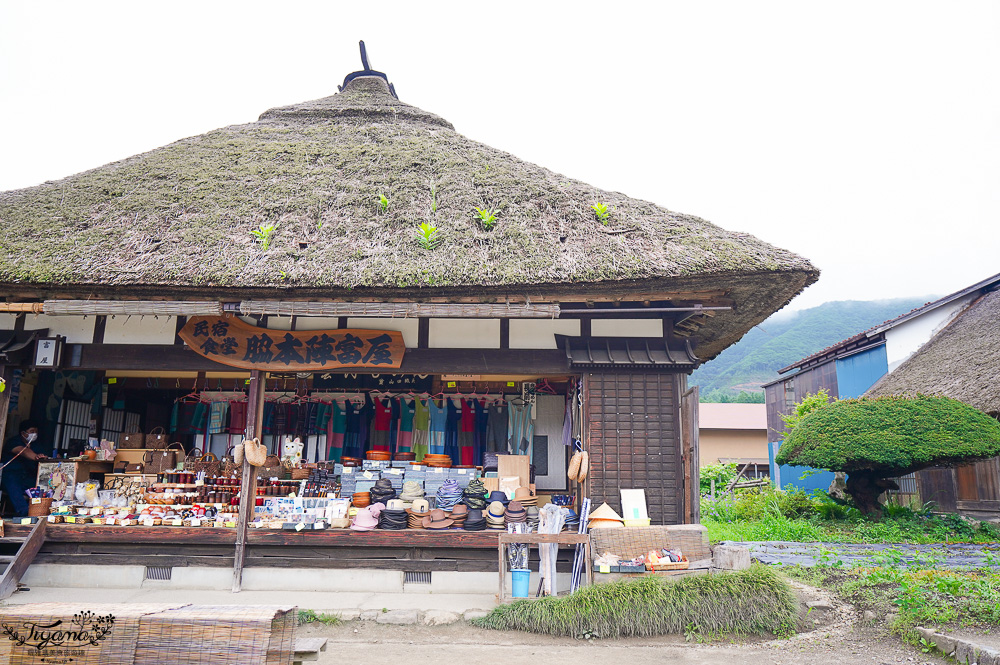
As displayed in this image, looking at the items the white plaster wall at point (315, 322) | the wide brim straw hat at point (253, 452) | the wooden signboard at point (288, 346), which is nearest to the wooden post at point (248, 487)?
the wide brim straw hat at point (253, 452)

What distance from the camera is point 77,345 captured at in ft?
28.2

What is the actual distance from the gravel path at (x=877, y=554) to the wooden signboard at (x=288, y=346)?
4764 mm

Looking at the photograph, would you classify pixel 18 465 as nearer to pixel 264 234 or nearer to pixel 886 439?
pixel 264 234

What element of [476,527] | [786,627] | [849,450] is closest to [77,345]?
[476,527]

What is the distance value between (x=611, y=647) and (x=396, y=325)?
4.56 metres

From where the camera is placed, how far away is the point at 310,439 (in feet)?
33.9

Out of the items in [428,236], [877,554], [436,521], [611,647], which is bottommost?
[611,647]

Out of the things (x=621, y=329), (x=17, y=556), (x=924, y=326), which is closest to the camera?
(x=17, y=556)

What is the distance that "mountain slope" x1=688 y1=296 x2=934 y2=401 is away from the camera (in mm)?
76812

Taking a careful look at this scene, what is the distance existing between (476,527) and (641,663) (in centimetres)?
288

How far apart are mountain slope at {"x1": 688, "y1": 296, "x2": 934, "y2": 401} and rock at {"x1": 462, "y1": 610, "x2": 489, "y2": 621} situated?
5994 centimetres

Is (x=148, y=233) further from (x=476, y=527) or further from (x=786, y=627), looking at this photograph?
(x=786, y=627)

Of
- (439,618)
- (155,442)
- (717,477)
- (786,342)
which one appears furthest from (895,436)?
(786,342)

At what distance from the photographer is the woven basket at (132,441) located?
10008mm
